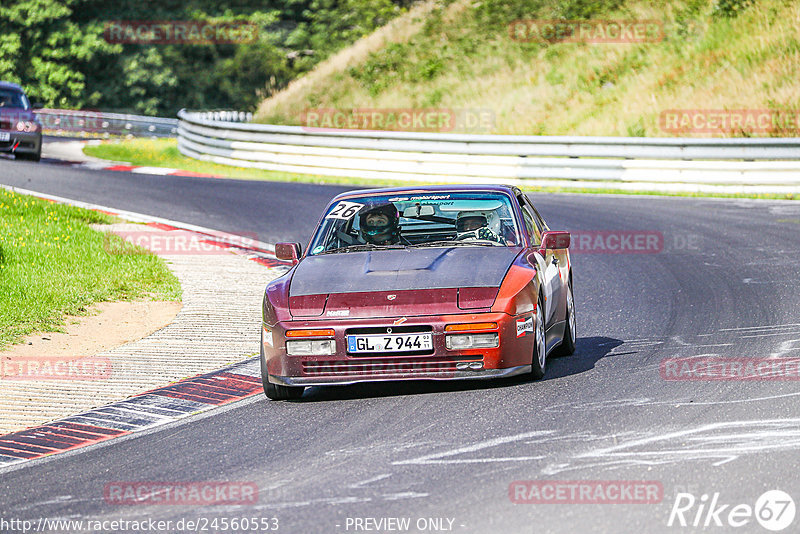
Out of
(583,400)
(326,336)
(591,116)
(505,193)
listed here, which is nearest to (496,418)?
(583,400)

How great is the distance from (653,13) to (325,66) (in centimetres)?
1110

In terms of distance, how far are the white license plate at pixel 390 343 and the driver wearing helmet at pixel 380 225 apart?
142cm

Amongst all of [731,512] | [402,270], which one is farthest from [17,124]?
[731,512]

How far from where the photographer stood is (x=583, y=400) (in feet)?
24.5

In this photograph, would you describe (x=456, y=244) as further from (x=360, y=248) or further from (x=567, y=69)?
(x=567, y=69)

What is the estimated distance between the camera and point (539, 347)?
26.5 feet

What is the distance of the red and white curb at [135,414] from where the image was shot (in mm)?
7145

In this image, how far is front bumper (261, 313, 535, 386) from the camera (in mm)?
7586

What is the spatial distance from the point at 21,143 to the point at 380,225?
2065 centimetres

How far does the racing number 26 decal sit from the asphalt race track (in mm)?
1478

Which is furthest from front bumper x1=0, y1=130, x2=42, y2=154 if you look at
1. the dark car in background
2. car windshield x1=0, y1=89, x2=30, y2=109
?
car windshield x1=0, y1=89, x2=30, y2=109

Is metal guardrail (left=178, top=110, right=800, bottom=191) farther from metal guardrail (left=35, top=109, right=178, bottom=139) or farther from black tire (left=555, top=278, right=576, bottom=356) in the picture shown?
metal guardrail (left=35, top=109, right=178, bottom=139)

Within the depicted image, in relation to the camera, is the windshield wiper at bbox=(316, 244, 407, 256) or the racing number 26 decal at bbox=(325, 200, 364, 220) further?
the racing number 26 decal at bbox=(325, 200, 364, 220)

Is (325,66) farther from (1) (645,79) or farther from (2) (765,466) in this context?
(2) (765,466)
